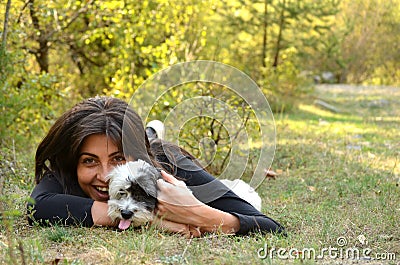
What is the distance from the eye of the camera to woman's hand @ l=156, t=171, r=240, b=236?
148 inches

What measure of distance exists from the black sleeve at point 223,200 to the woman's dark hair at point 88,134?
317 mm

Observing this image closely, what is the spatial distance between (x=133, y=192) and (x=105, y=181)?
439 mm

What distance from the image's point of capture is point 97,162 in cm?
418

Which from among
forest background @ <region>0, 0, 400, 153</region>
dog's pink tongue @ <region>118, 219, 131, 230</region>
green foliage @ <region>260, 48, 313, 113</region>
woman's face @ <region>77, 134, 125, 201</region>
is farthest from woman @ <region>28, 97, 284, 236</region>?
green foliage @ <region>260, 48, 313, 113</region>

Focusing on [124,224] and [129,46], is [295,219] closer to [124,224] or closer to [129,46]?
[124,224]

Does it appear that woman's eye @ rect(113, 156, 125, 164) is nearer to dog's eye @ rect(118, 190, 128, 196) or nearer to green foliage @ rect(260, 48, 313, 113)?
dog's eye @ rect(118, 190, 128, 196)

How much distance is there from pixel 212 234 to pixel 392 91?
16125 millimetres

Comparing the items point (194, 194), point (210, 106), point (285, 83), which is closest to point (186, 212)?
point (194, 194)

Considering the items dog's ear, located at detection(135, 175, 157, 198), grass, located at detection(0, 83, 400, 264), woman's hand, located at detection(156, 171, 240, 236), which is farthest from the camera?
woman's hand, located at detection(156, 171, 240, 236)

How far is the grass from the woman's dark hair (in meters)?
0.45

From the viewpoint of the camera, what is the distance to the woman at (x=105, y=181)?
12.7 feet

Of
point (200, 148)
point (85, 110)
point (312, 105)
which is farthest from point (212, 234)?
point (312, 105)

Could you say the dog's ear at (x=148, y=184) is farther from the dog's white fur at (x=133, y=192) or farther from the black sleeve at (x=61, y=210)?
the black sleeve at (x=61, y=210)

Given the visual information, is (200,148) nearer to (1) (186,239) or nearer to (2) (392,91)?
(1) (186,239)
